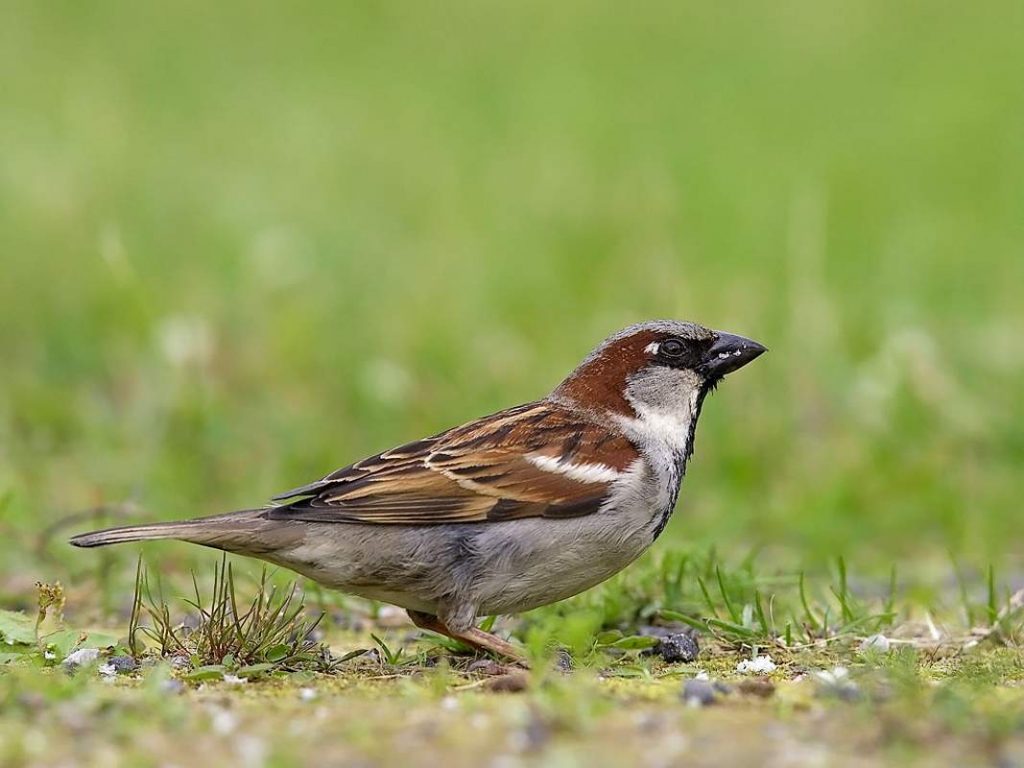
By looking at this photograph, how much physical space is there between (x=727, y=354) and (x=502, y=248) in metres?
5.08

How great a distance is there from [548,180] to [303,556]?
7.23 metres

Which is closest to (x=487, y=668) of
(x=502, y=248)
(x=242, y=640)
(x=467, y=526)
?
(x=467, y=526)

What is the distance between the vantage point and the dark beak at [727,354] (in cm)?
562

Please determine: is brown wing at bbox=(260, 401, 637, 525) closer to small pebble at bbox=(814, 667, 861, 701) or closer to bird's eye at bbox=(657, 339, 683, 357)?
bird's eye at bbox=(657, 339, 683, 357)

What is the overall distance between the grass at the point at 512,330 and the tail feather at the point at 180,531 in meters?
0.25

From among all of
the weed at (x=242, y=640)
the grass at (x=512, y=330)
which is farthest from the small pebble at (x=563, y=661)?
the weed at (x=242, y=640)

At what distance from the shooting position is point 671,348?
5645mm

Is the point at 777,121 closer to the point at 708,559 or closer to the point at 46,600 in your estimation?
the point at 708,559

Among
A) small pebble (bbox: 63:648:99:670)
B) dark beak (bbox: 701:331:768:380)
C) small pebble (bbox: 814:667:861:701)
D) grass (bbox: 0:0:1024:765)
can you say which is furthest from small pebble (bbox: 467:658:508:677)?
dark beak (bbox: 701:331:768:380)

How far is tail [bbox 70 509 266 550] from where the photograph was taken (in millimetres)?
4715

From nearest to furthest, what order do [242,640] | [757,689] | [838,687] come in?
[838,687]
[757,689]
[242,640]

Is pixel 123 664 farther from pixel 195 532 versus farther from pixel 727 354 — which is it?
pixel 727 354

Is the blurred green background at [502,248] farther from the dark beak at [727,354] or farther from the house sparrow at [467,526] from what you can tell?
the house sparrow at [467,526]

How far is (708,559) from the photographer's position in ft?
18.0
